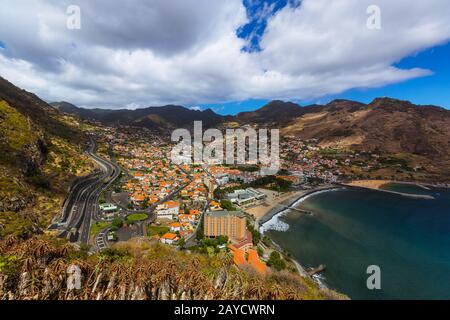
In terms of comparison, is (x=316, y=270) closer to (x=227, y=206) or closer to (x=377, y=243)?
(x=377, y=243)

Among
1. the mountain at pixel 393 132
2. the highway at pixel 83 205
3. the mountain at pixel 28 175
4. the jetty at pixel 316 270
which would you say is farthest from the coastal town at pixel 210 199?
the mountain at pixel 393 132

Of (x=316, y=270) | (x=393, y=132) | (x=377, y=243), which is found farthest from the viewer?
(x=393, y=132)

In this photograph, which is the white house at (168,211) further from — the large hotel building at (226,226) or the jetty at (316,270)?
the jetty at (316,270)

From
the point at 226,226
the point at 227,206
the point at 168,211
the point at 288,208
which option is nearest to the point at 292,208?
the point at 288,208

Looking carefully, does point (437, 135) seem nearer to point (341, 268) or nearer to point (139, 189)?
point (341, 268)
